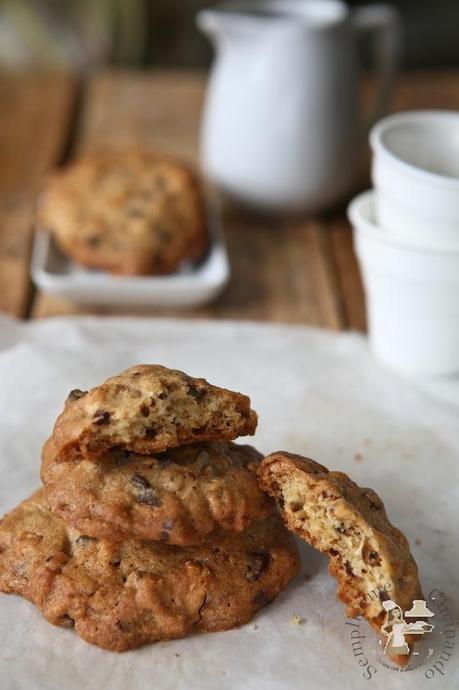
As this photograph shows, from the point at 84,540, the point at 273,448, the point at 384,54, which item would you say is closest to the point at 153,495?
the point at 84,540

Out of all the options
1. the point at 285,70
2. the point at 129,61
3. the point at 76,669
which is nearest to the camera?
the point at 76,669

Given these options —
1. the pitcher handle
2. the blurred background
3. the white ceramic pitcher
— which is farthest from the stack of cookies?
the blurred background

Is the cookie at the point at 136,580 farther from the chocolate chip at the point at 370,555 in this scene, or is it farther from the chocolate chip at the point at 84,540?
the chocolate chip at the point at 370,555

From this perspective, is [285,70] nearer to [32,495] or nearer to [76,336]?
[76,336]

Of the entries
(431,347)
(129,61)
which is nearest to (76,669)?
(431,347)

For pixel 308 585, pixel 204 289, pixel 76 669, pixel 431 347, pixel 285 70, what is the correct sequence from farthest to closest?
pixel 285 70 < pixel 204 289 < pixel 431 347 < pixel 308 585 < pixel 76 669

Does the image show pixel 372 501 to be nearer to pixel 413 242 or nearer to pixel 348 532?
pixel 348 532
